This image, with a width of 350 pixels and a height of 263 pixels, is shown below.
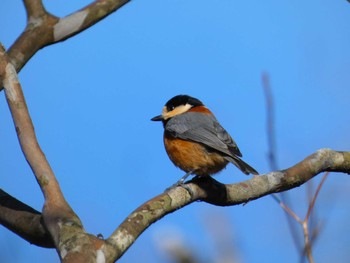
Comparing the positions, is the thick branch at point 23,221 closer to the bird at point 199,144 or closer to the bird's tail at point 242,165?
the bird at point 199,144

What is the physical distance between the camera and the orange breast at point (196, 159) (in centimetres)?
415

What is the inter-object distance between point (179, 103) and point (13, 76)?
1913 millimetres

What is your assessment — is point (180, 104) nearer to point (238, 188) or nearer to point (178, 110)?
point (178, 110)

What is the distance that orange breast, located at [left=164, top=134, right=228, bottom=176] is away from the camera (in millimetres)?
4152

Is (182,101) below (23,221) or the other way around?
the other way around

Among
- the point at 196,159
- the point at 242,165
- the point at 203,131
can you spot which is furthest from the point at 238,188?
the point at 203,131

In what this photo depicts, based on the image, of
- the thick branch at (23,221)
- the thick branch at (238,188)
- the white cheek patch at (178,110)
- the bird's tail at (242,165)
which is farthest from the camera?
the white cheek patch at (178,110)

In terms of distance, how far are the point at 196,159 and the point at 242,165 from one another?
1.36 ft

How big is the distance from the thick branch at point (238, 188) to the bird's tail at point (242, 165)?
0.09m

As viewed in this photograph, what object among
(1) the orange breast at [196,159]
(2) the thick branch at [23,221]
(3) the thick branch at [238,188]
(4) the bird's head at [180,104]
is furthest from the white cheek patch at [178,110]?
(2) the thick branch at [23,221]

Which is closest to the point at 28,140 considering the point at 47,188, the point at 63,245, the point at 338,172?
the point at 47,188

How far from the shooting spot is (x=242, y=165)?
3873mm

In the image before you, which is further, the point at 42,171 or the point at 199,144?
the point at 199,144

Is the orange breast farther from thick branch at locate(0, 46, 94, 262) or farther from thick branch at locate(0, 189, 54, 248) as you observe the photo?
thick branch at locate(0, 46, 94, 262)
